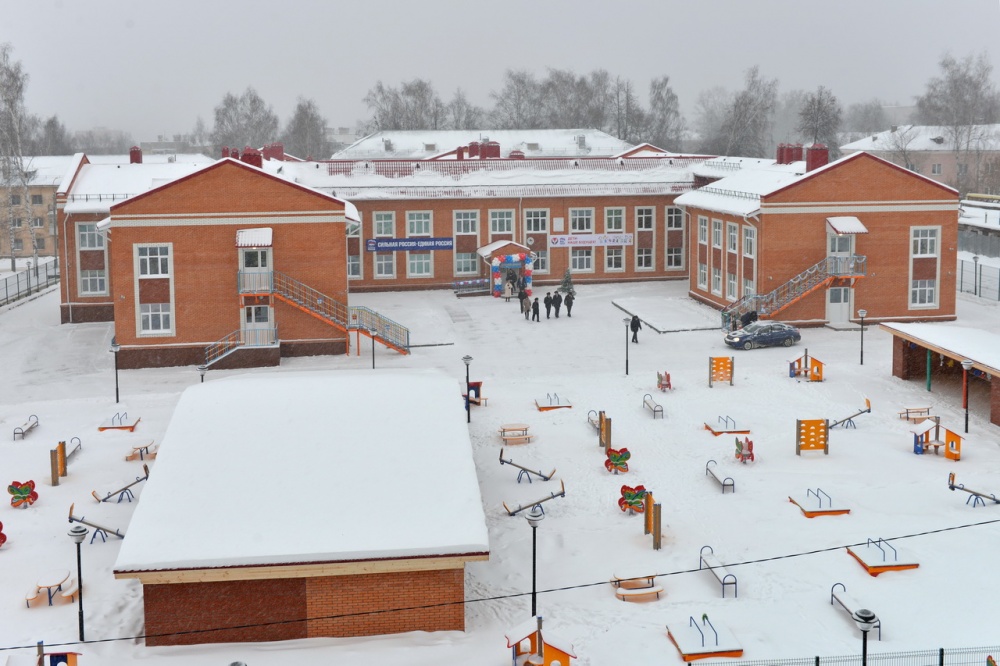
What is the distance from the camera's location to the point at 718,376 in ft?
103

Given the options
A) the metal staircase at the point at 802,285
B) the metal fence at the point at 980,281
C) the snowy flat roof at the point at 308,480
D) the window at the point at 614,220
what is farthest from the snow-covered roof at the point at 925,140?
the snowy flat roof at the point at 308,480

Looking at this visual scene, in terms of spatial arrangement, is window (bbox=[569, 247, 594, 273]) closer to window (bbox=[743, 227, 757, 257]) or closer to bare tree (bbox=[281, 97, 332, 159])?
window (bbox=[743, 227, 757, 257])

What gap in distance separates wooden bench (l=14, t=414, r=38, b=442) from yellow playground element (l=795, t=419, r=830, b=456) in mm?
18058

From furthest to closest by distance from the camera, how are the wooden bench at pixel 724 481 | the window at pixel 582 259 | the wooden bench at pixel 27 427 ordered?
the window at pixel 582 259, the wooden bench at pixel 27 427, the wooden bench at pixel 724 481

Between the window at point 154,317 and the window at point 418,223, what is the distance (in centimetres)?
1699

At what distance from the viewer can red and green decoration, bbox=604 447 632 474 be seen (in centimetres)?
2352

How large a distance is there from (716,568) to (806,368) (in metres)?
14.8

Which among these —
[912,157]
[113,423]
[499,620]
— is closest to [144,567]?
[499,620]

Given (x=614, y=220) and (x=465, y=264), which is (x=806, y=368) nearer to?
(x=614, y=220)

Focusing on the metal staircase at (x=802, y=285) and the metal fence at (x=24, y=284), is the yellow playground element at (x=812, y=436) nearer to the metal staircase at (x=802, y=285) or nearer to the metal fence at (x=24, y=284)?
the metal staircase at (x=802, y=285)

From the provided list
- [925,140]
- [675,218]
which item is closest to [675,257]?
[675,218]

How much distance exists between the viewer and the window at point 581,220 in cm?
5241

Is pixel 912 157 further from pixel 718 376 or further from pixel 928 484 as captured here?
pixel 928 484

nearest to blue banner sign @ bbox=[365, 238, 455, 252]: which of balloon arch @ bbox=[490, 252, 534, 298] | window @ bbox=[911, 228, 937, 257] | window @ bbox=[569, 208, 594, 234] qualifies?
balloon arch @ bbox=[490, 252, 534, 298]
